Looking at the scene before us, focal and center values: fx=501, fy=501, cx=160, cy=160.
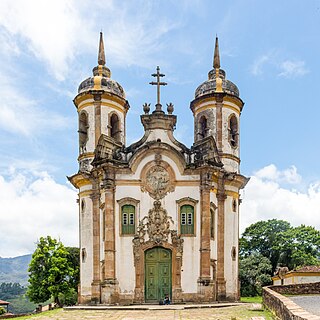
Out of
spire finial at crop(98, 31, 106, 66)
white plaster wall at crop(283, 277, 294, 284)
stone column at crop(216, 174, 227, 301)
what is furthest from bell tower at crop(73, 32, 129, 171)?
white plaster wall at crop(283, 277, 294, 284)

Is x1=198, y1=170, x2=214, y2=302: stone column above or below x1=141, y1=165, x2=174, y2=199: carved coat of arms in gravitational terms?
below

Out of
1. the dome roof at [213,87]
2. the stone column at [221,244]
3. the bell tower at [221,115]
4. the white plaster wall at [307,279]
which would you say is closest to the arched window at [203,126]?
the bell tower at [221,115]

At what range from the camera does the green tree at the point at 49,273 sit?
36.9 meters

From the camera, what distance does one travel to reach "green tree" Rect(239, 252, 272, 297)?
42.8 metres

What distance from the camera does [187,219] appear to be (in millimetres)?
25719

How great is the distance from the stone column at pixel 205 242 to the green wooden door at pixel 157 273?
1715 millimetres

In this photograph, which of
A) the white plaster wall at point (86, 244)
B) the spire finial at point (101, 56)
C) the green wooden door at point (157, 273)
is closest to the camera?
the green wooden door at point (157, 273)

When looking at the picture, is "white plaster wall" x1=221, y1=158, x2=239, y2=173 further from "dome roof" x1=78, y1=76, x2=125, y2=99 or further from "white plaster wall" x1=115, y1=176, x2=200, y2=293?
"dome roof" x1=78, y1=76, x2=125, y2=99

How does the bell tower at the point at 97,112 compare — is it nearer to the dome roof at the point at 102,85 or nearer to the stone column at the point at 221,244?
the dome roof at the point at 102,85

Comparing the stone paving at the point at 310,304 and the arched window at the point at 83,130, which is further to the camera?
the arched window at the point at 83,130

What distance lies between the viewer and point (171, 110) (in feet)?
90.2

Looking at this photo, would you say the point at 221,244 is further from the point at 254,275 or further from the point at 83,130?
the point at 254,275

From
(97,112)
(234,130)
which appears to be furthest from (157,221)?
(234,130)

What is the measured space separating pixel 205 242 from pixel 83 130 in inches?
407
